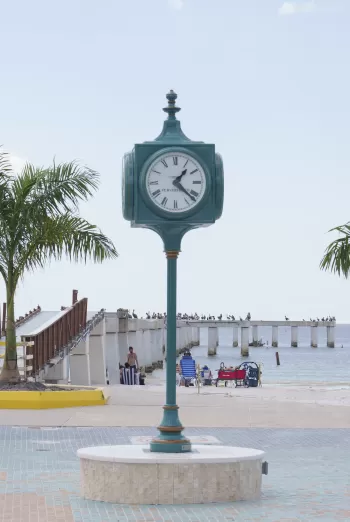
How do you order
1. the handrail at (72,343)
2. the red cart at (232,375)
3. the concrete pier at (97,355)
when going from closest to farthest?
the handrail at (72,343) < the red cart at (232,375) < the concrete pier at (97,355)

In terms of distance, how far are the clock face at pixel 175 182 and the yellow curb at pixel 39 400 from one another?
10558 mm

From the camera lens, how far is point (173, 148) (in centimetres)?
1052

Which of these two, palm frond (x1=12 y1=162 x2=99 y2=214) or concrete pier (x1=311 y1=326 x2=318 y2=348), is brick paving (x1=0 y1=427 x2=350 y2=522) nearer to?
palm frond (x1=12 y1=162 x2=99 y2=214)

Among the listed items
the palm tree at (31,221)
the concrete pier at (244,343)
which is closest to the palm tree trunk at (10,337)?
the palm tree at (31,221)

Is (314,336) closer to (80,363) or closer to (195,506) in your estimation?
(80,363)

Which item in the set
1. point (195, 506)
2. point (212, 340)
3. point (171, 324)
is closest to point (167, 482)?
point (195, 506)

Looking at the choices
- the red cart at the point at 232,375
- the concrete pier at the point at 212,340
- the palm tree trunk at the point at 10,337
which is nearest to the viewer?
the palm tree trunk at the point at 10,337

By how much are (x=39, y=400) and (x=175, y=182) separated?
1067 cm

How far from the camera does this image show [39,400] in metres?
20.4

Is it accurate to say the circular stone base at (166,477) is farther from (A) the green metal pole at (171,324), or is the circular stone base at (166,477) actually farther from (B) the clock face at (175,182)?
(B) the clock face at (175,182)

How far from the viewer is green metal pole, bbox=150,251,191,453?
401 inches

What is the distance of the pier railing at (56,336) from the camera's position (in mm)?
24516

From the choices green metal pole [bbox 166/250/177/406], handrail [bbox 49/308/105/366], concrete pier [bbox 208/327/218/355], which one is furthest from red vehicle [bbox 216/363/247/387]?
concrete pier [bbox 208/327/218/355]

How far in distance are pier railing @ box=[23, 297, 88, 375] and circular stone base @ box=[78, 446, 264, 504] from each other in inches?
572
